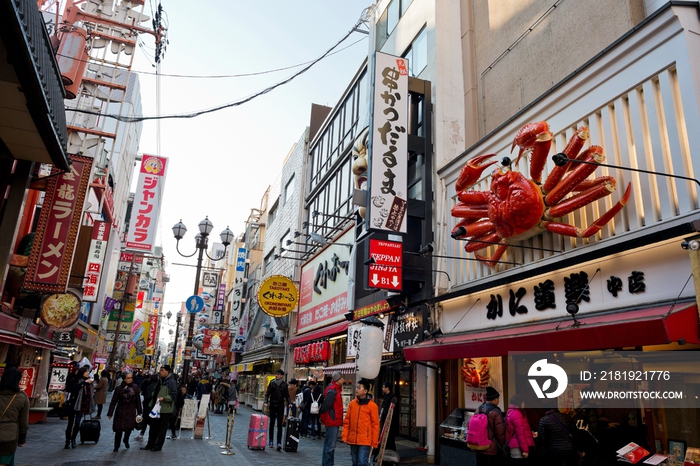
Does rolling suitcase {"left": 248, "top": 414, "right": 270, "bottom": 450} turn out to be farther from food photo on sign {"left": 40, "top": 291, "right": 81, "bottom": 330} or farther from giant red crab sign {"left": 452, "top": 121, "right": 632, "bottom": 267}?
food photo on sign {"left": 40, "top": 291, "right": 81, "bottom": 330}

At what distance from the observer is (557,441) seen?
23.8ft

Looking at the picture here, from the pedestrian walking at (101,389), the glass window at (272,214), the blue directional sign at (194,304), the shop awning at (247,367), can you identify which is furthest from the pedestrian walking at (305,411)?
the glass window at (272,214)

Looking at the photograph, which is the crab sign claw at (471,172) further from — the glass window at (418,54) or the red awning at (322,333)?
the red awning at (322,333)

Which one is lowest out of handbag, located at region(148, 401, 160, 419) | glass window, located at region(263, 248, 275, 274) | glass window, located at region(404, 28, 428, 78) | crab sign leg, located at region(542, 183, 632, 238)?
handbag, located at region(148, 401, 160, 419)

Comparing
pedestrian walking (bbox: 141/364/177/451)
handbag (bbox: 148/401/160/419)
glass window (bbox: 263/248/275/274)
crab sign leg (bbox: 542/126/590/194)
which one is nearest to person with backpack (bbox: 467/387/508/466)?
crab sign leg (bbox: 542/126/590/194)

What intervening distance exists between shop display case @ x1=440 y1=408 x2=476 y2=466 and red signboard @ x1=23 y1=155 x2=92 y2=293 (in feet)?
34.9

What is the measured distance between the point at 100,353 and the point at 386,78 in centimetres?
3986

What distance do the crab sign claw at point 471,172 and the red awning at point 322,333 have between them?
31.2 ft

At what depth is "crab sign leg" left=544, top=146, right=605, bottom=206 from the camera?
27.9ft

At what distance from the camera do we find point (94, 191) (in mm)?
29375

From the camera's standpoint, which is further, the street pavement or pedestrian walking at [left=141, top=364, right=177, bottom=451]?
pedestrian walking at [left=141, top=364, right=177, bottom=451]

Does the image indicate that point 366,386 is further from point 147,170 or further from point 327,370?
point 147,170

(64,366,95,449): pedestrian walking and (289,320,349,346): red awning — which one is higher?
(289,320,349,346): red awning

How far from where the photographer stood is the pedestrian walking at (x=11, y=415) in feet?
21.6
